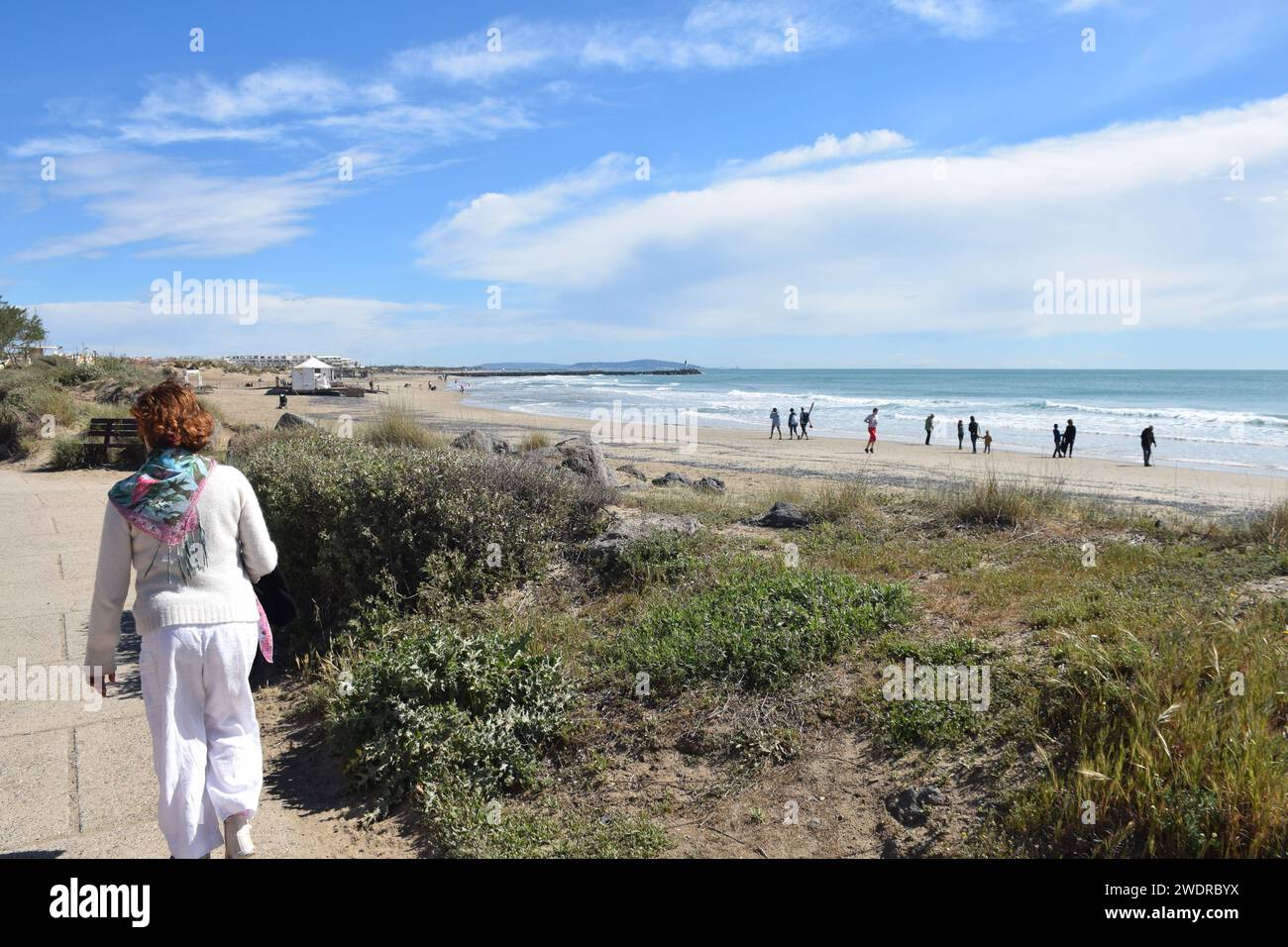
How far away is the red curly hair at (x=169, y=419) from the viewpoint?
314 centimetres

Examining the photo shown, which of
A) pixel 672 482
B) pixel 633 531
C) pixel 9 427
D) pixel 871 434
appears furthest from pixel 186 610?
pixel 871 434

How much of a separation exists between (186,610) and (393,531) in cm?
310

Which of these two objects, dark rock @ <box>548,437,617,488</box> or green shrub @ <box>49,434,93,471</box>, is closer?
dark rock @ <box>548,437,617,488</box>

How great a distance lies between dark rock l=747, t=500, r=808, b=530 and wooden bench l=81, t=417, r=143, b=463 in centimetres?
1283

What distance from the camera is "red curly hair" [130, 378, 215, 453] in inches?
124

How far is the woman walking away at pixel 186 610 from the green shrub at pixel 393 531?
97.6 inches

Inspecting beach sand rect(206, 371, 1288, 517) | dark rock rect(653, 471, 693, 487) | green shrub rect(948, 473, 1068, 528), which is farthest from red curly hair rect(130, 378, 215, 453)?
beach sand rect(206, 371, 1288, 517)

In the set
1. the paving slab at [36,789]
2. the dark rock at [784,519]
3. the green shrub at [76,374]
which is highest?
the green shrub at [76,374]

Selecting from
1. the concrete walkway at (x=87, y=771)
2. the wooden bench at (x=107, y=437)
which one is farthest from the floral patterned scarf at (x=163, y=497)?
the wooden bench at (x=107, y=437)

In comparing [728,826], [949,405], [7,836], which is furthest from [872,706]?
[949,405]

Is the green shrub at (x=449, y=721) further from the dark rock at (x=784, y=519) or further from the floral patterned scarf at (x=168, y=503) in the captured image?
the dark rock at (x=784, y=519)

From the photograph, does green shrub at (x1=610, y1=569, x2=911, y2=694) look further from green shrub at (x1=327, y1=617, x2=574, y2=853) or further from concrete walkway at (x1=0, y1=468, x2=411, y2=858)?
concrete walkway at (x1=0, y1=468, x2=411, y2=858)

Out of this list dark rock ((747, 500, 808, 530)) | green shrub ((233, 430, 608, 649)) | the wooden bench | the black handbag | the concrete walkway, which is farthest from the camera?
the wooden bench
